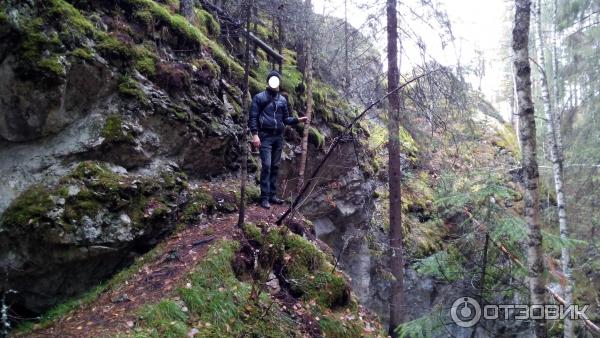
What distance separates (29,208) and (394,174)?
683 centimetres

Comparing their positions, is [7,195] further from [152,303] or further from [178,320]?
[178,320]

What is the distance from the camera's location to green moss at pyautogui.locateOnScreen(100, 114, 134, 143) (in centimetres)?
561

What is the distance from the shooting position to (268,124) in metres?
7.08

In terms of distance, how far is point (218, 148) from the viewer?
24.7 feet

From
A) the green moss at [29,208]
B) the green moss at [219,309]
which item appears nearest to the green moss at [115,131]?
the green moss at [29,208]

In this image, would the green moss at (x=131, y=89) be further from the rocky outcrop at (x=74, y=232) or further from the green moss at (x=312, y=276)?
the green moss at (x=312, y=276)

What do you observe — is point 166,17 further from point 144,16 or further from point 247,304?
point 247,304

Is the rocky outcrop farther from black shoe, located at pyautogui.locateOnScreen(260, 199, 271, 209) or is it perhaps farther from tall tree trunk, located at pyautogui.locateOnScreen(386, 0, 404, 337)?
tall tree trunk, located at pyautogui.locateOnScreen(386, 0, 404, 337)

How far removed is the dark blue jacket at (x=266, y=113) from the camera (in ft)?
23.1

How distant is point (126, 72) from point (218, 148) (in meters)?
2.10

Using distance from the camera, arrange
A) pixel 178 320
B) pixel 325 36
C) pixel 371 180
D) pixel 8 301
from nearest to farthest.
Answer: pixel 178 320 < pixel 8 301 < pixel 325 36 < pixel 371 180

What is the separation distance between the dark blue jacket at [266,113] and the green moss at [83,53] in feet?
8.48

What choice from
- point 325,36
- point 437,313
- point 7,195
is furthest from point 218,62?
point 437,313

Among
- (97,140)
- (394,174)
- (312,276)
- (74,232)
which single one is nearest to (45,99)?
(97,140)
